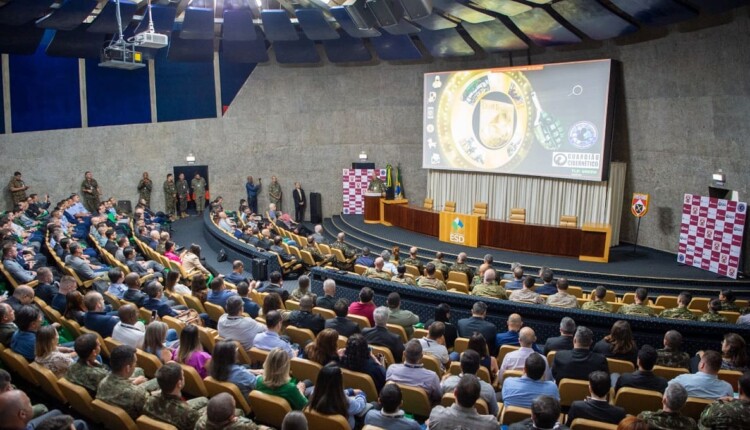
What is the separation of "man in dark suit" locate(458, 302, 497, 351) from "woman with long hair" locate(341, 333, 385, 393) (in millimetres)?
1465

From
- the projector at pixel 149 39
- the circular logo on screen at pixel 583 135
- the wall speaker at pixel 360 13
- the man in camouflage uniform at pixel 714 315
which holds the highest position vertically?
the wall speaker at pixel 360 13

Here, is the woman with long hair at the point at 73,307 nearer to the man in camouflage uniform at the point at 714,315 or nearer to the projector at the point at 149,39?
the man in camouflage uniform at the point at 714,315

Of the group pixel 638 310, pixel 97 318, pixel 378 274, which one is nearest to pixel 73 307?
pixel 97 318

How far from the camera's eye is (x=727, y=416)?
3.54 meters

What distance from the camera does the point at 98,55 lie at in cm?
1457

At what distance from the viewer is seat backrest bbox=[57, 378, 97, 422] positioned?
370 cm

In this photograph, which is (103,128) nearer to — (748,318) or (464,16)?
(464,16)

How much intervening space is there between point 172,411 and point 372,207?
11.9 metres

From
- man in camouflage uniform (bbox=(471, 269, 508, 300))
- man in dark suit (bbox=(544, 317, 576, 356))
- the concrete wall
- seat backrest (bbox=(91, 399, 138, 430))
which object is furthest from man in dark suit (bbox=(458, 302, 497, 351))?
the concrete wall

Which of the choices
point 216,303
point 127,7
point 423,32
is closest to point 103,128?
point 127,7

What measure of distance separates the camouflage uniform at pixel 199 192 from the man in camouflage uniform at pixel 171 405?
1397 centimetres

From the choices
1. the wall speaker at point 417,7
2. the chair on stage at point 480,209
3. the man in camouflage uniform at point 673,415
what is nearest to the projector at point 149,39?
the wall speaker at point 417,7

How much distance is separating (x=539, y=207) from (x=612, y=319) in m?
7.83

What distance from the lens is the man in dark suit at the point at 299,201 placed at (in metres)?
16.9
